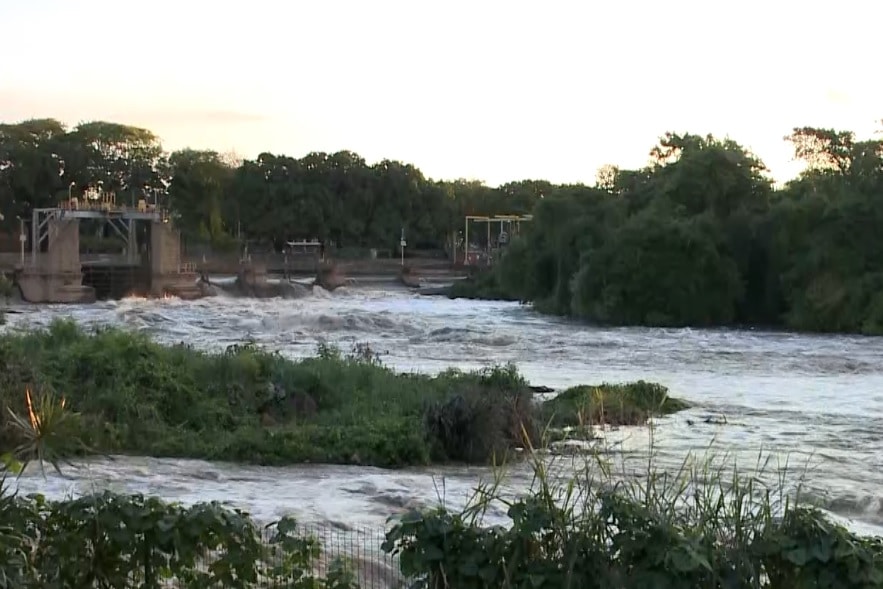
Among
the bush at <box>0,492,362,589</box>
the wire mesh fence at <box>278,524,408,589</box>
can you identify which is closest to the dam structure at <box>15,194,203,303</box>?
the wire mesh fence at <box>278,524,408,589</box>

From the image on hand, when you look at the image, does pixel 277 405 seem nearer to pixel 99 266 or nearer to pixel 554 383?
pixel 554 383

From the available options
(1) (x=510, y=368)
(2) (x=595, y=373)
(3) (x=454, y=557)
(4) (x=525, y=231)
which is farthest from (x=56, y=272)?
(3) (x=454, y=557)

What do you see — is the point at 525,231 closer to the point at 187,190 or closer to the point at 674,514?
the point at 187,190

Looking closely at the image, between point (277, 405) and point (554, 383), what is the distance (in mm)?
10255

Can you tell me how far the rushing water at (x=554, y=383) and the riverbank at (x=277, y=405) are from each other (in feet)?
2.08

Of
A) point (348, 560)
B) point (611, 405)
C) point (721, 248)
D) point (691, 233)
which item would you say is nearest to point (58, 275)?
point (691, 233)

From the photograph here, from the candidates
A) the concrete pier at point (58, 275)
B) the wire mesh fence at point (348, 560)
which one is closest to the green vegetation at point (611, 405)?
the wire mesh fence at point (348, 560)

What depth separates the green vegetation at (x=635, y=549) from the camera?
5027mm

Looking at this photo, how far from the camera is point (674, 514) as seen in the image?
18.3ft

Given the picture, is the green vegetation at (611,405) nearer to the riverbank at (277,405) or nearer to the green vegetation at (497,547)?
the riverbank at (277,405)

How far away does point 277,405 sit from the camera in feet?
57.2

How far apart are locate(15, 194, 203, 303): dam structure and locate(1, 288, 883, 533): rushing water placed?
3.14m

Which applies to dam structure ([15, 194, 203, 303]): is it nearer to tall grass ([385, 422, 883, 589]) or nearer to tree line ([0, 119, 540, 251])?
tree line ([0, 119, 540, 251])

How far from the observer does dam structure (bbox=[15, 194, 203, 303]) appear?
6488 cm
